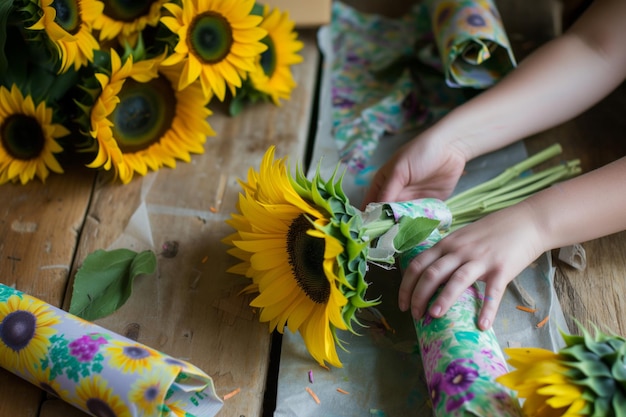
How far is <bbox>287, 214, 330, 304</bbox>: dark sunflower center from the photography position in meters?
0.63

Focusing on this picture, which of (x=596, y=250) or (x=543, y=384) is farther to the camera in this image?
(x=596, y=250)

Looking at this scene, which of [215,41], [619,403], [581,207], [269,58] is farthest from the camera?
[269,58]

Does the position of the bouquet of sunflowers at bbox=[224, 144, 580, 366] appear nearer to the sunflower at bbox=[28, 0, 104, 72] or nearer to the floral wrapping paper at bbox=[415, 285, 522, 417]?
the floral wrapping paper at bbox=[415, 285, 522, 417]

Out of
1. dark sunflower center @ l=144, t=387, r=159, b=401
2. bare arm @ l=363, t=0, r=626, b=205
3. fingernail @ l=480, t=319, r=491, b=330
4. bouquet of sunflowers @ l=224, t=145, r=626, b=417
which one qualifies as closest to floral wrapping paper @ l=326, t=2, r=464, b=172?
bare arm @ l=363, t=0, r=626, b=205

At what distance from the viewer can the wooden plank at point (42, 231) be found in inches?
30.0

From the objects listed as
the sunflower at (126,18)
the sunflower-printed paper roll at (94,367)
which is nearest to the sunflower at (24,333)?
the sunflower-printed paper roll at (94,367)

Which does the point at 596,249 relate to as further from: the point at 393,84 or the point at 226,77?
the point at 226,77

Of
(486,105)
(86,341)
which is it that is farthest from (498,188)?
(86,341)

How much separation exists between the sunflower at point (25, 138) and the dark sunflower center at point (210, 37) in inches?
7.7

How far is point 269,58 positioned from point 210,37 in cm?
13

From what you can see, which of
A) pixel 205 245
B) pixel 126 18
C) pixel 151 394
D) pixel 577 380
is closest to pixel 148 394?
pixel 151 394

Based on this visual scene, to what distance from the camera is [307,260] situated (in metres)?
0.64

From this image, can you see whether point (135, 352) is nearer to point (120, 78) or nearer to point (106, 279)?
point (106, 279)

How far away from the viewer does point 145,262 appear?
0.76m
